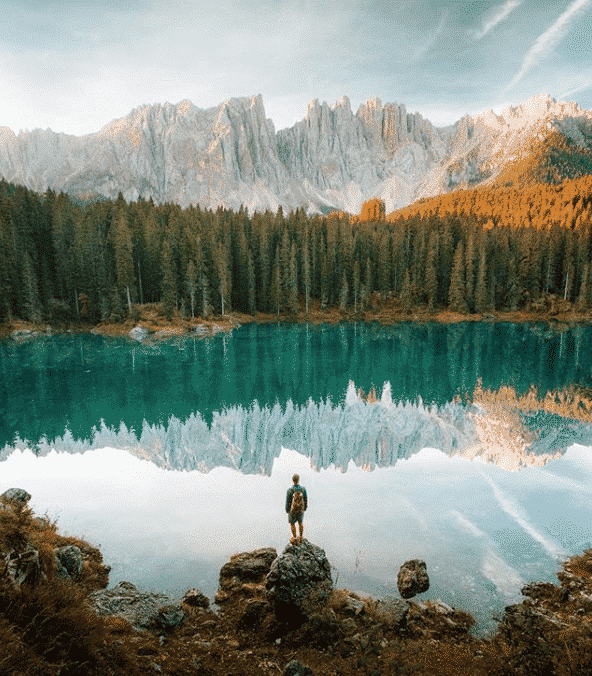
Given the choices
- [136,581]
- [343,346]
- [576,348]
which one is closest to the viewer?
[136,581]

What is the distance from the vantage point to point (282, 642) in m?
10.4

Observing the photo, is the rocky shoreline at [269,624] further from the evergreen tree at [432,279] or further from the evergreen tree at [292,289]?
the evergreen tree at [432,279]

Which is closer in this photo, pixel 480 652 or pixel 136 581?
pixel 480 652

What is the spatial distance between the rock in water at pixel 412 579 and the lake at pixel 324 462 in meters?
0.30

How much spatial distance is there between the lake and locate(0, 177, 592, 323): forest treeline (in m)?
29.5

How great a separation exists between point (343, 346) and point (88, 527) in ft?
176

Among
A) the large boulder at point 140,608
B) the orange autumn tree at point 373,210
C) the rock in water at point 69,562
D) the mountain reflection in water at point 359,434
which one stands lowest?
the mountain reflection in water at point 359,434

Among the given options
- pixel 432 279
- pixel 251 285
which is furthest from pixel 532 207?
pixel 251 285

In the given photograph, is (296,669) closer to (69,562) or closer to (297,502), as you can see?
(297,502)

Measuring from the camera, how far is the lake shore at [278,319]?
76000 mm

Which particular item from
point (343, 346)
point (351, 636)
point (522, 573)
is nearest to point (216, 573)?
point (351, 636)

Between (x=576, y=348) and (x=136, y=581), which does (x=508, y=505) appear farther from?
(x=576, y=348)

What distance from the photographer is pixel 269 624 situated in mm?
11016

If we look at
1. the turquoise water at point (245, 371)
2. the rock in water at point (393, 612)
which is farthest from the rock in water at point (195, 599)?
the turquoise water at point (245, 371)
